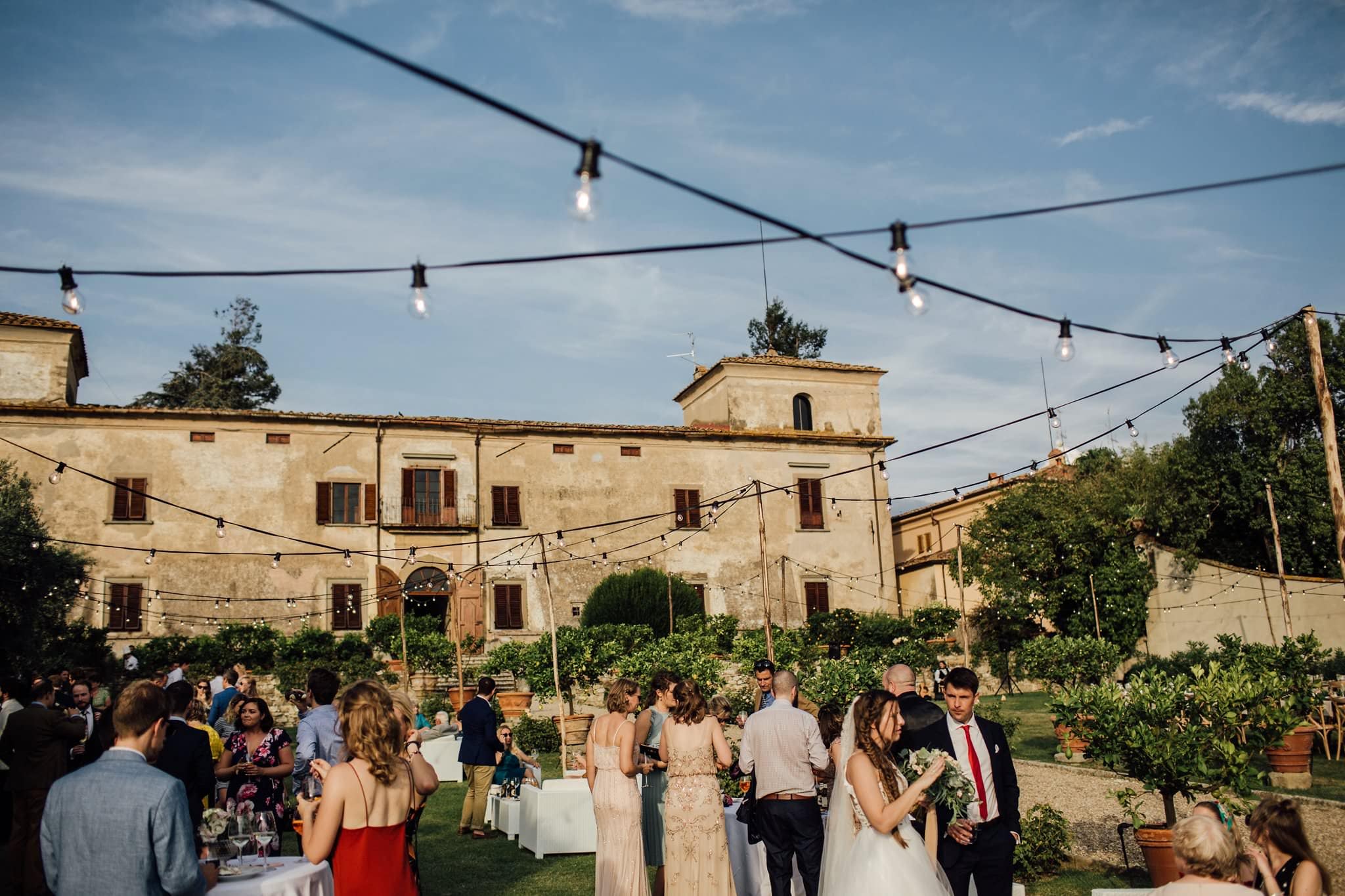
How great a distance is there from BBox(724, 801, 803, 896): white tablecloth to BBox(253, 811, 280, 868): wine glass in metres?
3.34

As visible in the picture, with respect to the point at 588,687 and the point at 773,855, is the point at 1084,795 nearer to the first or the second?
the point at 773,855

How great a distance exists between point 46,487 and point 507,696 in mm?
14744

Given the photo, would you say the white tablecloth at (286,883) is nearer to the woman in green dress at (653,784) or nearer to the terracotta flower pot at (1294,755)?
the woman in green dress at (653,784)

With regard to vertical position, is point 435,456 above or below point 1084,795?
above

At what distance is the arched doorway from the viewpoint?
30469mm

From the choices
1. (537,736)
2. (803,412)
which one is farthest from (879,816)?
(803,412)

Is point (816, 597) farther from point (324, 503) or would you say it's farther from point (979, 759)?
point (979, 759)

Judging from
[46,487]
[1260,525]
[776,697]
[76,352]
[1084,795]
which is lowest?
[1084,795]

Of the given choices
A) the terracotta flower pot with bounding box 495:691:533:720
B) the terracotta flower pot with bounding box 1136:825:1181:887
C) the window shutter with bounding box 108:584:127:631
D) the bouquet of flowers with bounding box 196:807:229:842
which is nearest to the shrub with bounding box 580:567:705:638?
the terracotta flower pot with bounding box 495:691:533:720

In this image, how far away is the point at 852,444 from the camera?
36.2 meters

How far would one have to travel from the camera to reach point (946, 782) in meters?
5.32

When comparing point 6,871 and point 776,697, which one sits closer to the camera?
point 776,697

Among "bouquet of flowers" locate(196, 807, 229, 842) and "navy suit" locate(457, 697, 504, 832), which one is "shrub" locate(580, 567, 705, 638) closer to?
"navy suit" locate(457, 697, 504, 832)

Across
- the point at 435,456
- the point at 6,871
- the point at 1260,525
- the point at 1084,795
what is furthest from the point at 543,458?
the point at 6,871
